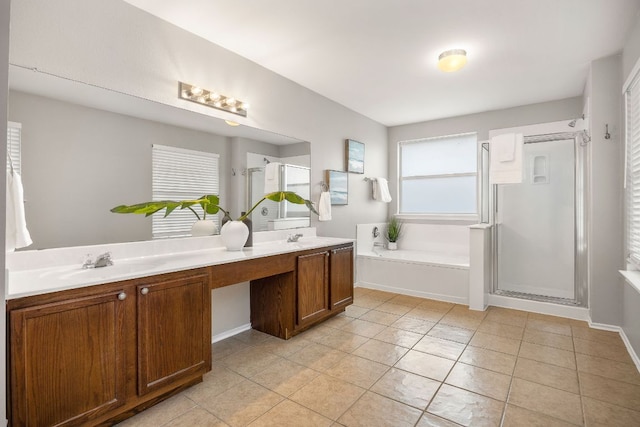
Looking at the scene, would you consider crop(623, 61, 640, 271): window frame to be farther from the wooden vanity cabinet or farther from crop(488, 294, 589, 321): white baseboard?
the wooden vanity cabinet

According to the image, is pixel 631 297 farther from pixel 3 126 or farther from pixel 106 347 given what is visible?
pixel 3 126

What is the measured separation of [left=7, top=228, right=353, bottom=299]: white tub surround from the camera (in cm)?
146

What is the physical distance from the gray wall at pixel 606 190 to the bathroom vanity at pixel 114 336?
9.67 feet

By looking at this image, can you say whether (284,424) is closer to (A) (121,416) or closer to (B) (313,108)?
(A) (121,416)

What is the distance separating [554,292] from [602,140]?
1726 millimetres

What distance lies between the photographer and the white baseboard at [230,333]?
265 centimetres

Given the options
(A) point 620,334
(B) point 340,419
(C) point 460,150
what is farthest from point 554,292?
(B) point 340,419

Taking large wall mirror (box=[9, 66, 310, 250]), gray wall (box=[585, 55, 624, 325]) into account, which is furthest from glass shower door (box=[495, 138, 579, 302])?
large wall mirror (box=[9, 66, 310, 250])

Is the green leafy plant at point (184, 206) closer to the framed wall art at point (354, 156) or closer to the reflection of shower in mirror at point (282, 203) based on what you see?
the reflection of shower in mirror at point (282, 203)

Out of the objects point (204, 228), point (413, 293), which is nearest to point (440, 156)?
point (413, 293)

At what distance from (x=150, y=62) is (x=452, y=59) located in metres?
2.31

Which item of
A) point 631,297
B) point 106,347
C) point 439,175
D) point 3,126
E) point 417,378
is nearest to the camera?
point 3,126

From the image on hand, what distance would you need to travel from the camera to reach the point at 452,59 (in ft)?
8.63

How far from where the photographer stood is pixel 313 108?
3.64 m
